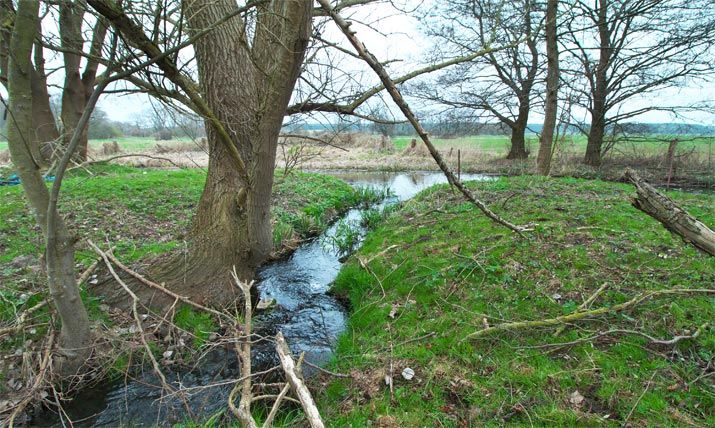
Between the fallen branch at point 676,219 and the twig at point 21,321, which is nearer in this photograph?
the fallen branch at point 676,219

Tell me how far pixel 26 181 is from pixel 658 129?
18.3 metres

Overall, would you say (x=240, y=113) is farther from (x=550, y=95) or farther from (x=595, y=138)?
(x=595, y=138)

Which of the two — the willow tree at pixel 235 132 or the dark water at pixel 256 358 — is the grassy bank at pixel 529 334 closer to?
the dark water at pixel 256 358

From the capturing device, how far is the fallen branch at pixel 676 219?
281 cm

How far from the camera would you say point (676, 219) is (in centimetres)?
287

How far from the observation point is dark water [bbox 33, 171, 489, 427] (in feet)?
10.9

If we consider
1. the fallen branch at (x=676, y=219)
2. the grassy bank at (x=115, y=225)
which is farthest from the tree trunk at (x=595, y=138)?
the fallen branch at (x=676, y=219)

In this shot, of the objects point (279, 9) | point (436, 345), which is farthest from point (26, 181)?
point (436, 345)

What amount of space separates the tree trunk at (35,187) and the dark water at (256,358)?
0.55 meters

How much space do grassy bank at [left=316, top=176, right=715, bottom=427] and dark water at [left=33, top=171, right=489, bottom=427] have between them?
17.7 inches

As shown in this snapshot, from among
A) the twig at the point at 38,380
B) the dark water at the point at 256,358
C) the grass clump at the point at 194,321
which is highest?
the twig at the point at 38,380

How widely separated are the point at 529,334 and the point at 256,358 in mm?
2865

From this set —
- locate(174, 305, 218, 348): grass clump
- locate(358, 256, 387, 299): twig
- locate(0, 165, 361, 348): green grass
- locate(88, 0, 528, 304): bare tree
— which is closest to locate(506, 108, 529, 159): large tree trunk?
locate(0, 165, 361, 348): green grass

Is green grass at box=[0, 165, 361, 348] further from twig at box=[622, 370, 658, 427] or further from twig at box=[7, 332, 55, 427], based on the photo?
twig at box=[622, 370, 658, 427]
